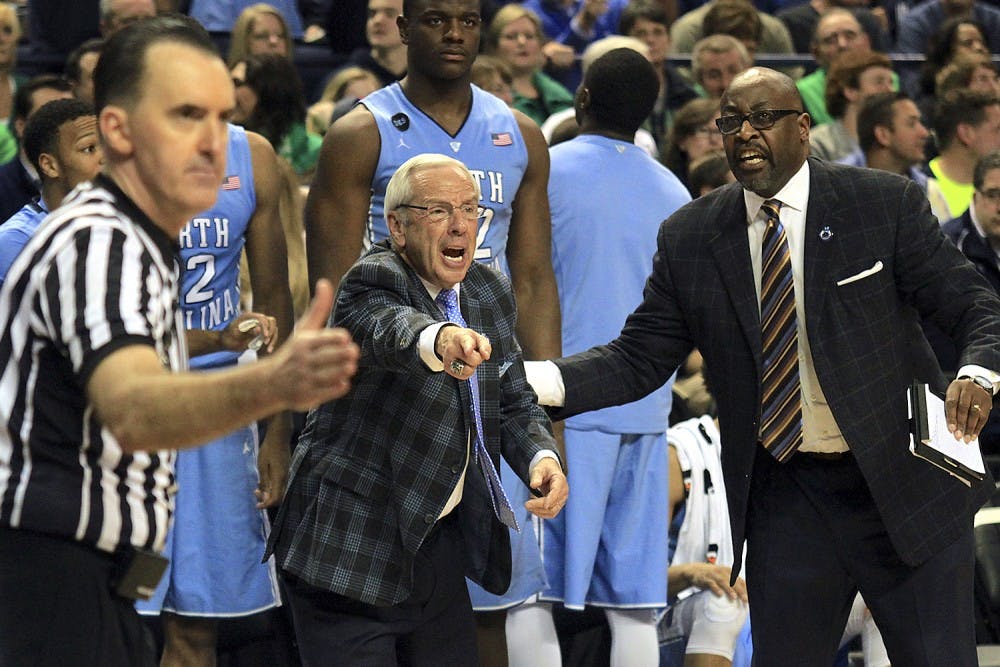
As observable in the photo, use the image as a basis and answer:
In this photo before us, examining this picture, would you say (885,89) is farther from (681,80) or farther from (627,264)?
(627,264)

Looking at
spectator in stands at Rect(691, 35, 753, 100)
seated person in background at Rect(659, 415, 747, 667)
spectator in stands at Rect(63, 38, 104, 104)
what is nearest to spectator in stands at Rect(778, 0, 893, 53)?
spectator in stands at Rect(691, 35, 753, 100)

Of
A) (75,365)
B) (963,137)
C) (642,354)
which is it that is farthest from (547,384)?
(963,137)

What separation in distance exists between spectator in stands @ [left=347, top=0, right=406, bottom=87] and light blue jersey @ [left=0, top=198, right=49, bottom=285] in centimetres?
380

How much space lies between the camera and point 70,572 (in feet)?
9.37

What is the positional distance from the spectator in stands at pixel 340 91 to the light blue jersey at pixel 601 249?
2.52 meters

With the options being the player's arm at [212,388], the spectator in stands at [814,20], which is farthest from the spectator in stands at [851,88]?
the player's arm at [212,388]

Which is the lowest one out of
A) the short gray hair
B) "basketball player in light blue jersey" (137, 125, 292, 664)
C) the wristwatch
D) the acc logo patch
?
"basketball player in light blue jersey" (137, 125, 292, 664)

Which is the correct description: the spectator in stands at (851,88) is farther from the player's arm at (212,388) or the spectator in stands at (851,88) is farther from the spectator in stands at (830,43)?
the player's arm at (212,388)

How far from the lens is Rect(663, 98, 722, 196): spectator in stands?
308 inches

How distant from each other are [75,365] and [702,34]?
8.14 meters

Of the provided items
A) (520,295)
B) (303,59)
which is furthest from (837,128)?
(520,295)

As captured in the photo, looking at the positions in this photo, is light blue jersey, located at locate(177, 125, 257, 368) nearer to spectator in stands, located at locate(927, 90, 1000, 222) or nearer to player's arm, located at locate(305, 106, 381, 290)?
player's arm, located at locate(305, 106, 381, 290)

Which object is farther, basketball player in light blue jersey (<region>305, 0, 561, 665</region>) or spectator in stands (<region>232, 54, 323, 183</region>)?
spectator in stands (<region>232, 54, 323, 183</region>)

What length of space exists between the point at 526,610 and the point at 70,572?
296 cm
